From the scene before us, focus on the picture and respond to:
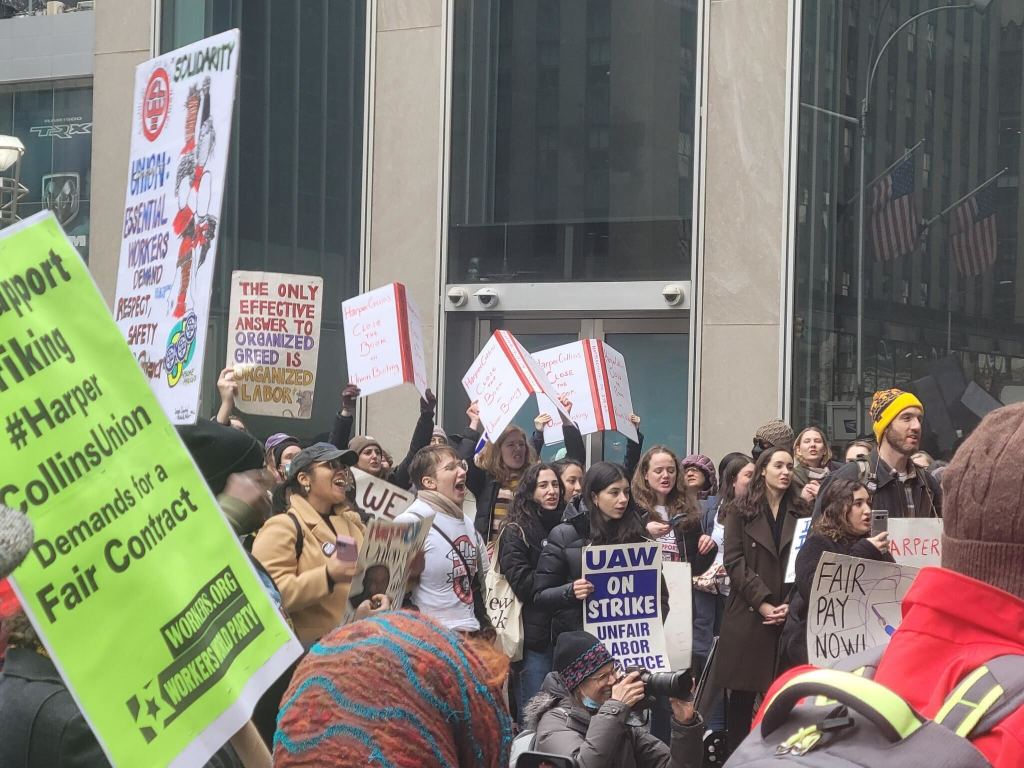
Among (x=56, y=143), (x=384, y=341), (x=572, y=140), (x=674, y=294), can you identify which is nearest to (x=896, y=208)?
(x=674, y=294)

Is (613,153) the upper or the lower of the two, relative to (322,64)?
lower

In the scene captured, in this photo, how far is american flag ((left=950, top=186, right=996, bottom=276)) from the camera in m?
13.9

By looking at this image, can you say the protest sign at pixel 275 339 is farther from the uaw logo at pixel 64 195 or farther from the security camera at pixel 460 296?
the uaw logo at pixel 64 195

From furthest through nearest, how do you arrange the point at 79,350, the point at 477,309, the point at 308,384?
the point at 477,309, the point at 308,384, the point at 79,350

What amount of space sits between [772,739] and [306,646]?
4144 millimetres

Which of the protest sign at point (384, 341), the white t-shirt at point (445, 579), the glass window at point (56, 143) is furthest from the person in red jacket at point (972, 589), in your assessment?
the glass window at point (56, 143)

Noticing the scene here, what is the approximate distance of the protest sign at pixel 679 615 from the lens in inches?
319

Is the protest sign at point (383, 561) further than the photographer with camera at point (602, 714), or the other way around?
the photographer with camera at point (602, 714)

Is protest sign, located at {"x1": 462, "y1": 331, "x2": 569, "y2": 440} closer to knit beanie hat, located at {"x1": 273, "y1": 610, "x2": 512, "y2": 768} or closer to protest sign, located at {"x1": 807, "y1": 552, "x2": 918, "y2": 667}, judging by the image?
protest sign, located at {"x1": 807, "y1": 552, "x2": 918, "y2": 667}

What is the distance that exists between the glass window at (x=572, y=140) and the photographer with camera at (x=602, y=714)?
9263 mm

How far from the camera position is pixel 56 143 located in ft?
65.0

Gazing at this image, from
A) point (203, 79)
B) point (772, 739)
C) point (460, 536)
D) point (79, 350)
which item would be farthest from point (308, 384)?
point (772, 739)

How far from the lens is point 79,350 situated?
2.79 meters

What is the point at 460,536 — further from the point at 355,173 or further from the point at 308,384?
the point at 355,173
